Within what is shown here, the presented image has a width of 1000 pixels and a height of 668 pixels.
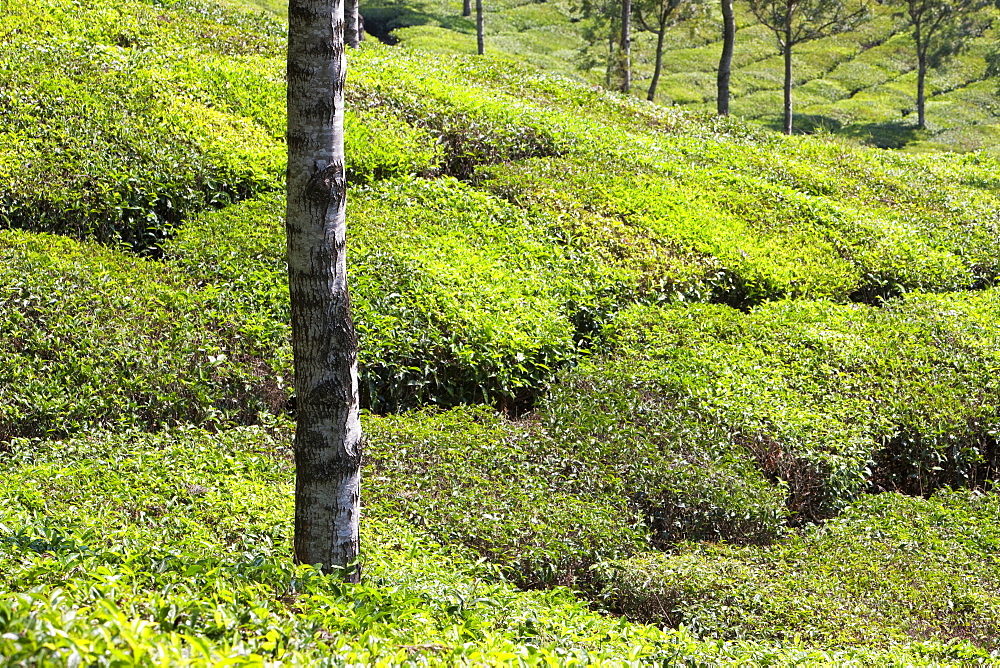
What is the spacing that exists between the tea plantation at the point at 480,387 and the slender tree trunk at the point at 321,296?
1.16ft

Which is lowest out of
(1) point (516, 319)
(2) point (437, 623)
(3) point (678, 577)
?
(3) point (678, 577)

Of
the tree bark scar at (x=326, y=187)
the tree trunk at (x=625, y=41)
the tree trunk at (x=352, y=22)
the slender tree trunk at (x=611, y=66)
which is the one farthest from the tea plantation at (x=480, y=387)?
the slender tree trunk at (x=611, y=66)

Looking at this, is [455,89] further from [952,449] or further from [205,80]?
[952,449]

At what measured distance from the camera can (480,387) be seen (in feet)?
29.3

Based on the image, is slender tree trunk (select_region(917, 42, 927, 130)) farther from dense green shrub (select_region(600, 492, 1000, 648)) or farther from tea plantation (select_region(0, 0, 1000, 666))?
dense green shrub (select_region(600, 492, 1000, 648))

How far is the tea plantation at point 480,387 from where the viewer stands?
→ 15.2 feet

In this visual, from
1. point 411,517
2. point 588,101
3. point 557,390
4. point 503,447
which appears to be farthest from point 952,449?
point 588,101

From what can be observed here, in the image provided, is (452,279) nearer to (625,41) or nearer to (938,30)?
(625,41)

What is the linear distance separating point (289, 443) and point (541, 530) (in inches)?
92.2

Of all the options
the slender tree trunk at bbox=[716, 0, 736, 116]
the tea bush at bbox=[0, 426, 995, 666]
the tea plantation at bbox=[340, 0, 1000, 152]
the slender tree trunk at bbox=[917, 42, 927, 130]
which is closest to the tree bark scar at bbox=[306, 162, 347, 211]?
the tea bush at bbox=[0, 426, 995, 666]

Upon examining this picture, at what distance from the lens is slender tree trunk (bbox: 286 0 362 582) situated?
4.24m

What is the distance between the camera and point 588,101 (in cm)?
1831

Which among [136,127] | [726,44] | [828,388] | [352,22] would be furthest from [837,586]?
[726,44]

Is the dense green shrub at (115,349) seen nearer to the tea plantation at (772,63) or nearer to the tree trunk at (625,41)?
the tree trunk at (625,41)
